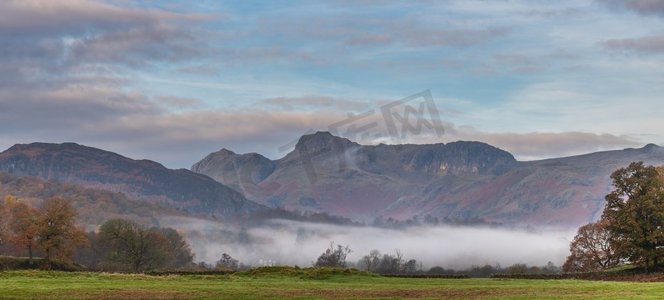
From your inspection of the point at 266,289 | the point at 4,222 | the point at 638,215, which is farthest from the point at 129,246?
the point at 638,215

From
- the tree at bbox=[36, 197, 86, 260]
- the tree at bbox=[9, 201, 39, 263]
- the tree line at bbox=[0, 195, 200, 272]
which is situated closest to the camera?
the tree at bbox=[36, 197, 86, 260]

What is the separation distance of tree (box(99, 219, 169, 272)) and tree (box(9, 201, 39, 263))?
609 inches

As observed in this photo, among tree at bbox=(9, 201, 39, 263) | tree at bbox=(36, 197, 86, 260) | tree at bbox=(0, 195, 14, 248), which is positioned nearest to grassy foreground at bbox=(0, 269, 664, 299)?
tree at bbox=(36, 197, 86, 260)

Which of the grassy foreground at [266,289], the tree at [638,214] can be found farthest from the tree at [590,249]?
the grassy foreground at [266,289]

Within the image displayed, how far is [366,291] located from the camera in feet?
240

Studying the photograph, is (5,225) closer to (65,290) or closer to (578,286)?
(65,290)

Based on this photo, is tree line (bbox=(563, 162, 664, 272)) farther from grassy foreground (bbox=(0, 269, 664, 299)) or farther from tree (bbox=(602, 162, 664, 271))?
grassy foreground (bbox=(0, 269, 664, 299))

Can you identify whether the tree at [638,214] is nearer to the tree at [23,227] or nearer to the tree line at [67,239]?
the tree line at [67,239]

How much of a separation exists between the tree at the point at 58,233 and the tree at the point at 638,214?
305 feet

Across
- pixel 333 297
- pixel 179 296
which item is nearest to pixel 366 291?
pixel 333 297

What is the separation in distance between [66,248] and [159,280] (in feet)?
215

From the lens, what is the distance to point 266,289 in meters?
74.3

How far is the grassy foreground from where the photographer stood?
65.9 meters

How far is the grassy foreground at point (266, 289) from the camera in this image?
6588cm
